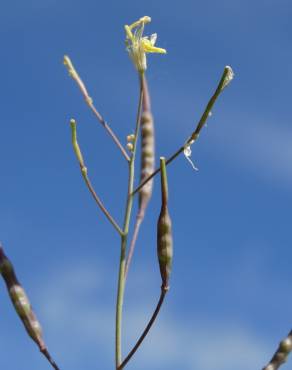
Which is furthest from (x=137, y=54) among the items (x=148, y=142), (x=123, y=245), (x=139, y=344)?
(x=139, y=344)

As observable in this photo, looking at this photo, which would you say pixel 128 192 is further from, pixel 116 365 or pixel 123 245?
pixel 116 365

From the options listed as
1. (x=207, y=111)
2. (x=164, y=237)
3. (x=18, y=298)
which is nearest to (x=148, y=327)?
(x=164, y=237)

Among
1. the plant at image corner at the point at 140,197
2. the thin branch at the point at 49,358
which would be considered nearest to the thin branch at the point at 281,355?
the plant at image corner at the point at 140,197

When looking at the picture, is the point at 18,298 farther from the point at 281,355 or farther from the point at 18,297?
the point at 281,355

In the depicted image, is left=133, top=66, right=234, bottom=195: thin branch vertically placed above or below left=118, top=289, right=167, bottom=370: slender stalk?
above

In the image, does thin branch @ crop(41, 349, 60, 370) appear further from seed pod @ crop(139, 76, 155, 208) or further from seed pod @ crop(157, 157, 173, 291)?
seed pod @ crop(139, 76, 155, 208)

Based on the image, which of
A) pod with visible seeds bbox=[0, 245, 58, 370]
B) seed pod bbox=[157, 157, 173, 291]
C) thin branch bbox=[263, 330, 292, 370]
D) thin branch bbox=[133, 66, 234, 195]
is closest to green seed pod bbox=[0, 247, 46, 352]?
Answer: pod with visible seeds bbox=[0, 245, 58, 370]

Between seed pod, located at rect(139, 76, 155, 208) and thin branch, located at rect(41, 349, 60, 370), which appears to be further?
seed pod, located at rect(139, 76, 155, 208)
